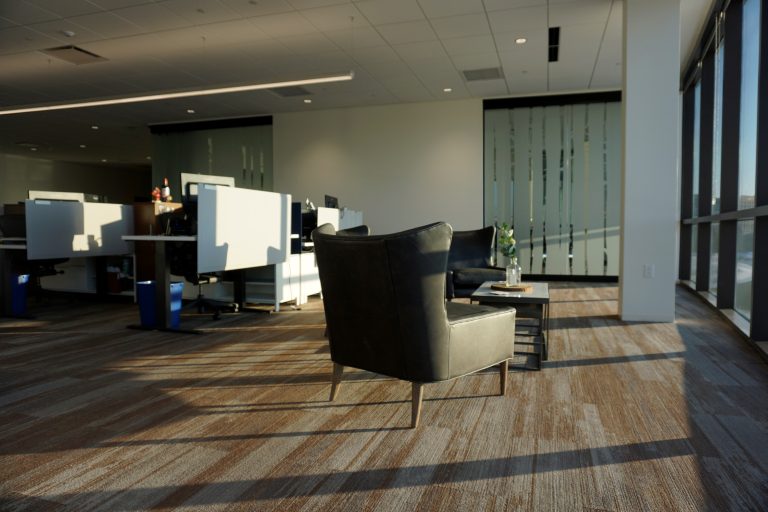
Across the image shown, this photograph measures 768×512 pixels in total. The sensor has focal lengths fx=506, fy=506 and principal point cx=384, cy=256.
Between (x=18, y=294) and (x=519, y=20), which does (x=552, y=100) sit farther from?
(x=18, y=294)

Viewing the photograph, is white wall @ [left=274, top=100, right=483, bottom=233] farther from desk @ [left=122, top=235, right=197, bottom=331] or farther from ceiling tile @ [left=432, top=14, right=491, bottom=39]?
desk @ [left=122, top=235, right=197, bottom=331]

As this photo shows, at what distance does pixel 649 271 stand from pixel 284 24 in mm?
4598

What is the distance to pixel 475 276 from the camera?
4.76 m

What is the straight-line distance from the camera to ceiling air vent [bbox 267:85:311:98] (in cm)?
809

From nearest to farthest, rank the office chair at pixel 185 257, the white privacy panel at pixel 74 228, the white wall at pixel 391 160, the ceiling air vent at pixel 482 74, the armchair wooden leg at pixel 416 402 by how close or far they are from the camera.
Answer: the armchair wooden leg at pixel 416 402 < the office chair at pixel 185 257 < the white privacy panel at pixel 74 228 < the ceiling air vent at pixel 482 74 < the white wall at pixel 391 160

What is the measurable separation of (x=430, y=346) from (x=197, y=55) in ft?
19.5

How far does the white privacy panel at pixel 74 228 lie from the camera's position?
17.7ft

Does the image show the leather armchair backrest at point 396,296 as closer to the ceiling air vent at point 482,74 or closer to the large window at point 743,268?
the large window at point 743,268

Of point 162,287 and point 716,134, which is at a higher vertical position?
point 716,134

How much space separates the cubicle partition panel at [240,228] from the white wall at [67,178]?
13287 millimetres

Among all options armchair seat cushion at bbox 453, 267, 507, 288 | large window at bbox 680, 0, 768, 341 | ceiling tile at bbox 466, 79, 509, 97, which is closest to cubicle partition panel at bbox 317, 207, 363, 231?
armchair seat cushion at bbox 453, 267, 507, 288

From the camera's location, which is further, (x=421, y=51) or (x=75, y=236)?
(x=421, y=51)

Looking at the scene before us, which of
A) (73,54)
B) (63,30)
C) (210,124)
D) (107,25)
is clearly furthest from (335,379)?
(210,124)

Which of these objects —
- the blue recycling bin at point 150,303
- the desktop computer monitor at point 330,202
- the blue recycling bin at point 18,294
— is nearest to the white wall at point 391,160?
the desktop computer monitor at point 330,202
